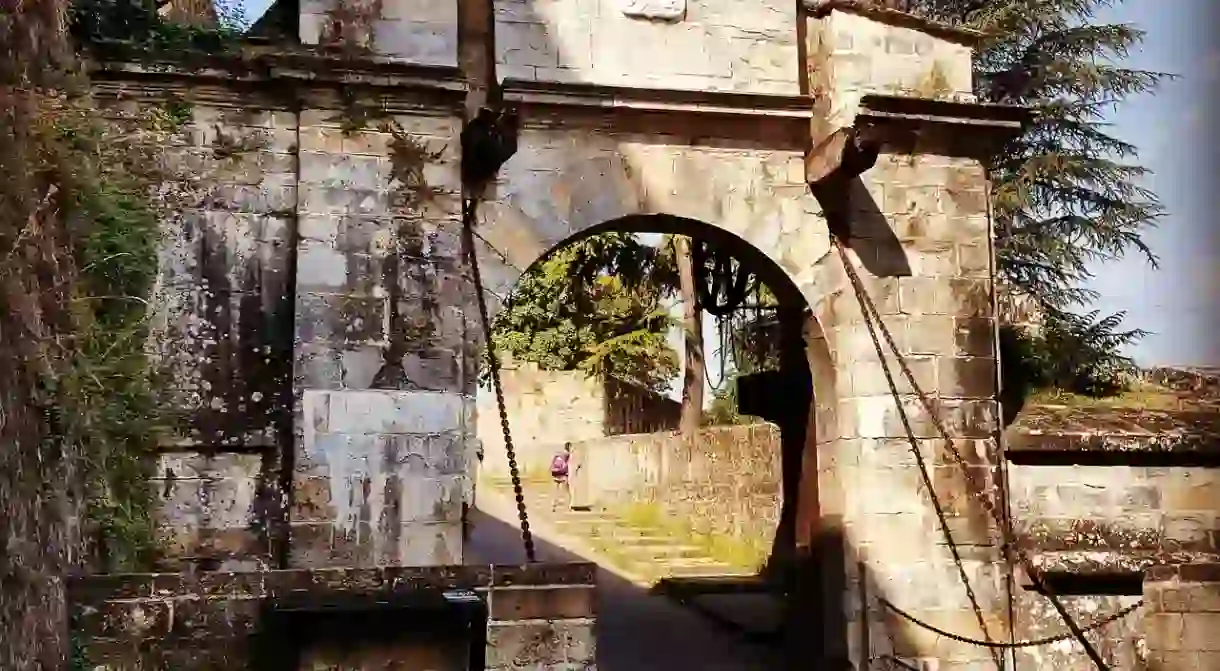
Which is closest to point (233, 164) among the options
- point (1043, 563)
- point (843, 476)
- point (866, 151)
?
point (866, 151)

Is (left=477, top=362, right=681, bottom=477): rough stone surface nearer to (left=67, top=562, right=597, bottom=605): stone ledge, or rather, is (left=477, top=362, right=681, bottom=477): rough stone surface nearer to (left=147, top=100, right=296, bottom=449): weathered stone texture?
(left=147, top=100, right=296, bottom=449): weathered stone texture

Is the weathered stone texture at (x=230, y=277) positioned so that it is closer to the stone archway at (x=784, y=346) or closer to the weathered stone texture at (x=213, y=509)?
the weathered stone texture at (x=213, y=509)

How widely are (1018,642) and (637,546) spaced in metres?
7.46

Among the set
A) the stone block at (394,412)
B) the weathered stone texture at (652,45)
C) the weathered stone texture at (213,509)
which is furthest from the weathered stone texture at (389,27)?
the weathered stone texture at (213,509)

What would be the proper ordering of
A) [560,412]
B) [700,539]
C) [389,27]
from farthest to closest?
[560,412] → [700,539] → [389,27]

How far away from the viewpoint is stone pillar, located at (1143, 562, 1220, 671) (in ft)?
22.4

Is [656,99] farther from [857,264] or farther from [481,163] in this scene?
[857,264]

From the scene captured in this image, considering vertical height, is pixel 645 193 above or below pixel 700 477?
above

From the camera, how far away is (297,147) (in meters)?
6.47

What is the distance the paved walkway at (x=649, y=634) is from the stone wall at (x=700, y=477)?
1.39 m

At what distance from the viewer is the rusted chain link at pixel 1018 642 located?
6520mm

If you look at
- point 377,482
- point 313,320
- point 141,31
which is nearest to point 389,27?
point 141,31

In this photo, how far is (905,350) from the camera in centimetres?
699

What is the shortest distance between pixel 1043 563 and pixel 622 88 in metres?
3.76
